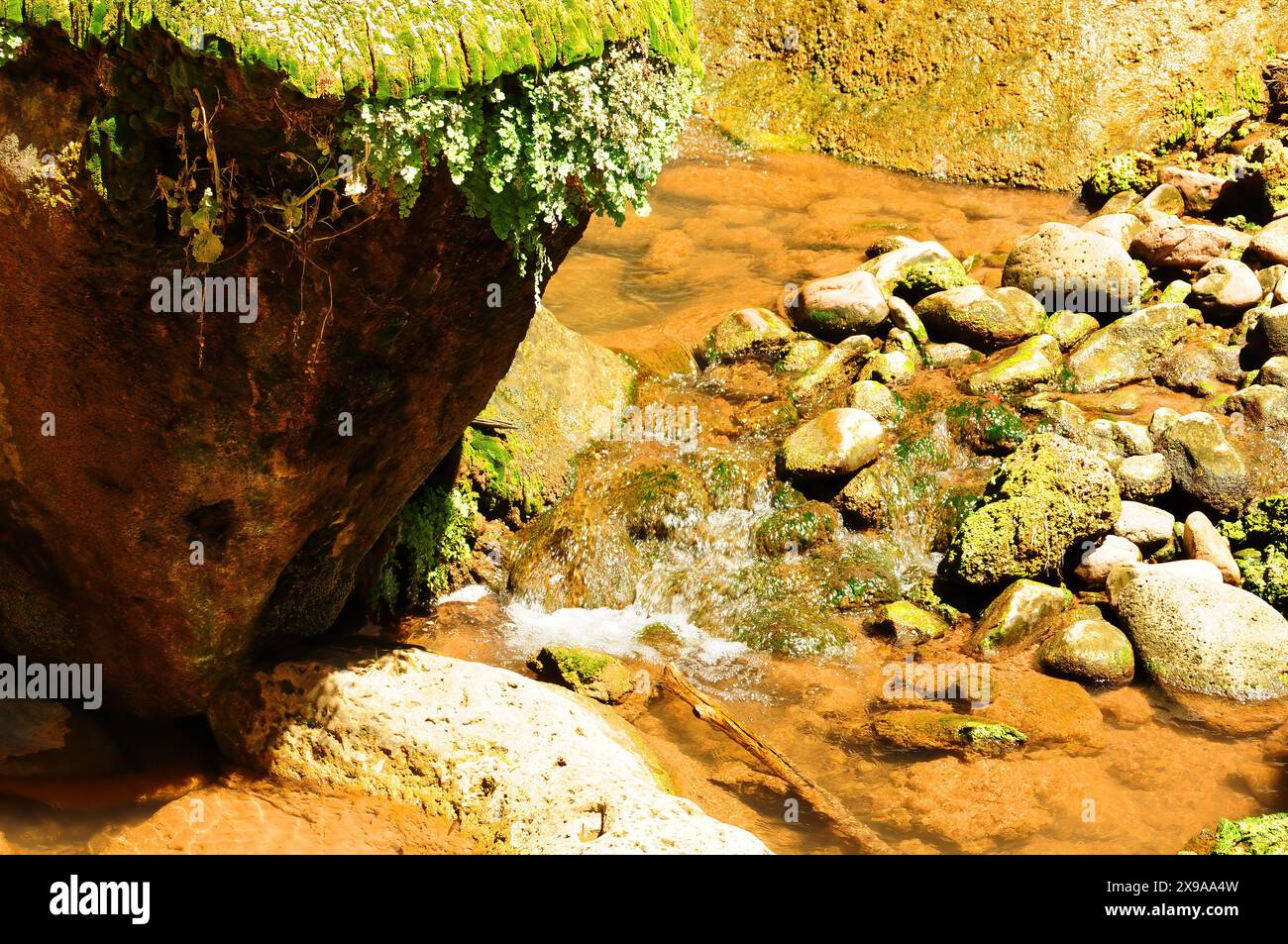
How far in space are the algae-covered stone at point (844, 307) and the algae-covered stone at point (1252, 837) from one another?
599 cm

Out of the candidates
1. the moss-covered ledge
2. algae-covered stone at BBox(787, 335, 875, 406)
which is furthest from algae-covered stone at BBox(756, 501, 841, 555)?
the moss-covered ledge

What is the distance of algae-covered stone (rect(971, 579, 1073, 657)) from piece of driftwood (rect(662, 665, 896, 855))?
2152 mm

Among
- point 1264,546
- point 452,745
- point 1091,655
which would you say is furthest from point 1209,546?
point 452,745

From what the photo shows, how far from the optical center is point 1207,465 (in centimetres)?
886

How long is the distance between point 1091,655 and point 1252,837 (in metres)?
2.36

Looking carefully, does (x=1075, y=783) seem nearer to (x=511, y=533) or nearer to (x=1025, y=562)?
(x=1025, y=562)

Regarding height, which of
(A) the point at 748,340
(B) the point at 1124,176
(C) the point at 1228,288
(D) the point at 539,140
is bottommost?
(D) the point at 539,140

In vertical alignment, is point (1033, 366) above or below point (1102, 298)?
below

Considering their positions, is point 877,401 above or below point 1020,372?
below

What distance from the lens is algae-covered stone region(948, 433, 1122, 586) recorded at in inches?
330

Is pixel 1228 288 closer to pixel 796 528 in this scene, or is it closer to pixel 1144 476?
pixel 1144 476

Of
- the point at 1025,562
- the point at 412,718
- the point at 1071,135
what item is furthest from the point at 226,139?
the point at 1071,135

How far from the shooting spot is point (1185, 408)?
32.3 ft

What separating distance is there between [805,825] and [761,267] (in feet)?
24.8
